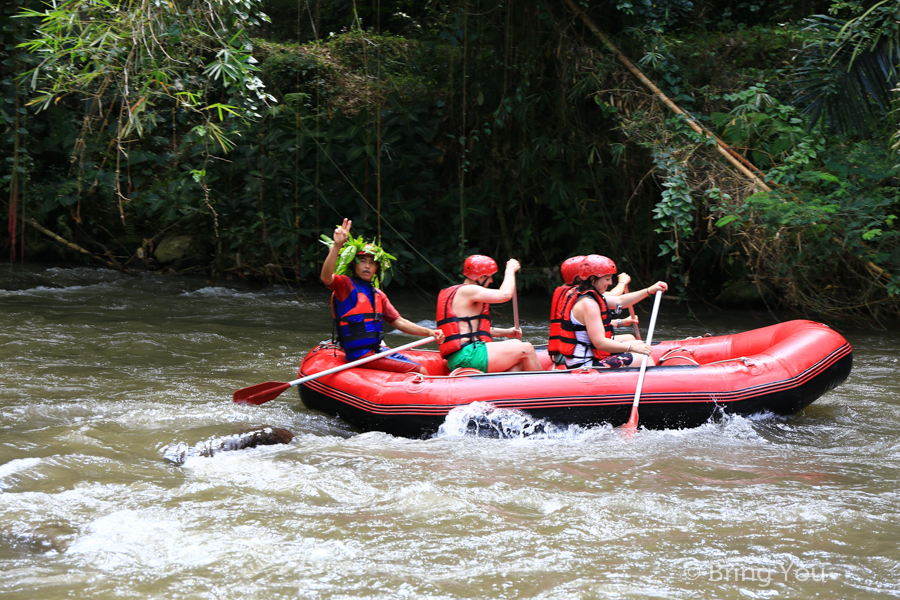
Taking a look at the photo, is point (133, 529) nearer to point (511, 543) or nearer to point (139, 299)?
point (511, 543)

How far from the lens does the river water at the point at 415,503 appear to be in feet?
9.17

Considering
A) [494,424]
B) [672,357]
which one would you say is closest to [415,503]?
[494,424]

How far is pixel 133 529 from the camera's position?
3.12m

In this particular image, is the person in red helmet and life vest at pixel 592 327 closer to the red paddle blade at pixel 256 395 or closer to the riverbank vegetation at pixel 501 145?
the red paddle blade at pixel 256 395

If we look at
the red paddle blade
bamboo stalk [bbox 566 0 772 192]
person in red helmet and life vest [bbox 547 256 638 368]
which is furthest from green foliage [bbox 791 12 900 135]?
the red paddle blade

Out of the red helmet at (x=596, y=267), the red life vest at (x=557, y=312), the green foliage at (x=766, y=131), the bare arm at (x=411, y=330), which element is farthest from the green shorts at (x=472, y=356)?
the green foliage at (x=766, y=131)

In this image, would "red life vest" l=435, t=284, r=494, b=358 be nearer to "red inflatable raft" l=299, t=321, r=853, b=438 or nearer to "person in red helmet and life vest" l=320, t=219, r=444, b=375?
"person in red helmet and life vest" l=320, t=219, r=444, b=375

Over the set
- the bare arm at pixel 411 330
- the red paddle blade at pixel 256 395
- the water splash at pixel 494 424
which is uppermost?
the bare arm at pixel 411 330

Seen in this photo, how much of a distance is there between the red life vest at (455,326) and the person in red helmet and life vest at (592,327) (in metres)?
0.51

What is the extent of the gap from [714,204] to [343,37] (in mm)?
6126

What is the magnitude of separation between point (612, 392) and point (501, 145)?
542 centimetres

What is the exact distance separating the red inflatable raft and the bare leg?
0.29 meters

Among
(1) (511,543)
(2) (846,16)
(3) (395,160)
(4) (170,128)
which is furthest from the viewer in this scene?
(4) (170,128)

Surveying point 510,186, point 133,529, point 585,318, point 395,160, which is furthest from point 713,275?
point 133,529
